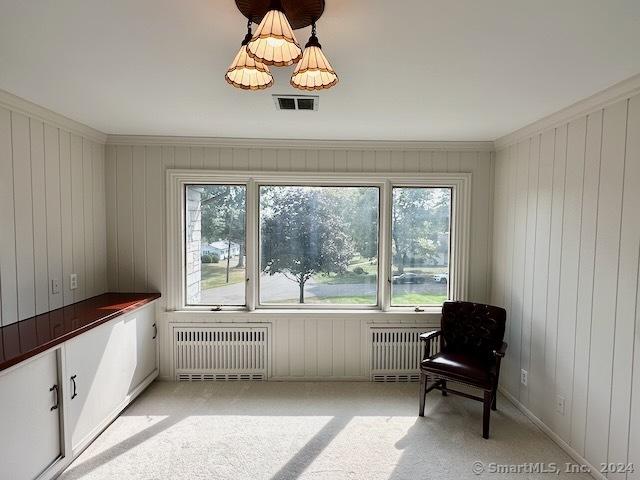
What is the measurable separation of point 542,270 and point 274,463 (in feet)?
8.02

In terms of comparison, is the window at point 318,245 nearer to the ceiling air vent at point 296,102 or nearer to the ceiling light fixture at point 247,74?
the ceiling air vent at point 296,102

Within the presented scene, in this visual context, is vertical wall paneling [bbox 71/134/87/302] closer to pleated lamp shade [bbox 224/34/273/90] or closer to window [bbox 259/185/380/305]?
window [bbox 259/185/380/305]

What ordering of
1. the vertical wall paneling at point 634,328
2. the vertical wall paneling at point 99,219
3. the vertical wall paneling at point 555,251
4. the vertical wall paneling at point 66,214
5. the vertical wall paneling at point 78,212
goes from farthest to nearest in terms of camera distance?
the vertical wall paneling at point 99,219 < the vertical wall paneling at point 78,212 < the vertical wall paneling at point 66,214 < the vertical wall paneling at point 555,251 < the vertical wall paneling at point 634,328

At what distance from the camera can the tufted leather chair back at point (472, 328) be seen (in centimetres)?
277

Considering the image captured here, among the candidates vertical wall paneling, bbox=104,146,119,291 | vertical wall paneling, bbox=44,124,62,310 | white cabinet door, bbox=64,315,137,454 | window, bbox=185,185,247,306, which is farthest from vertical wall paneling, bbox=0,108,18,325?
window, bbox=185,185,247,306

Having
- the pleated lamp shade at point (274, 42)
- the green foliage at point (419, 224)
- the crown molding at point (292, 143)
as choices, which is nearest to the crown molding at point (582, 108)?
the crown molding at point (292, 143)

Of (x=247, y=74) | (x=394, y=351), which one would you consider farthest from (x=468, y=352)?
(x=247, y=74)

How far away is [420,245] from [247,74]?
2.49 meters

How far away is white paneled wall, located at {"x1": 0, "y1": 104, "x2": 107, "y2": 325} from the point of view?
2172 millimetres

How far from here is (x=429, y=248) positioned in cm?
337

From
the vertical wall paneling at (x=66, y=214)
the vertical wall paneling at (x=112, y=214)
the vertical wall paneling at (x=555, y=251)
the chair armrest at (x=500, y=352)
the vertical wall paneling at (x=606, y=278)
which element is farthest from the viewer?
the vertical wall paneling at (x=112, y=214)

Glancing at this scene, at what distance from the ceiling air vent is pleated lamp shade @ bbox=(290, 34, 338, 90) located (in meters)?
0.66

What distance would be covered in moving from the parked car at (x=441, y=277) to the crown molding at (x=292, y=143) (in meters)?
1.28

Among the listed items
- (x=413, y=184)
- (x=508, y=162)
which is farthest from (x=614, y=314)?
(x=413, y=184)
